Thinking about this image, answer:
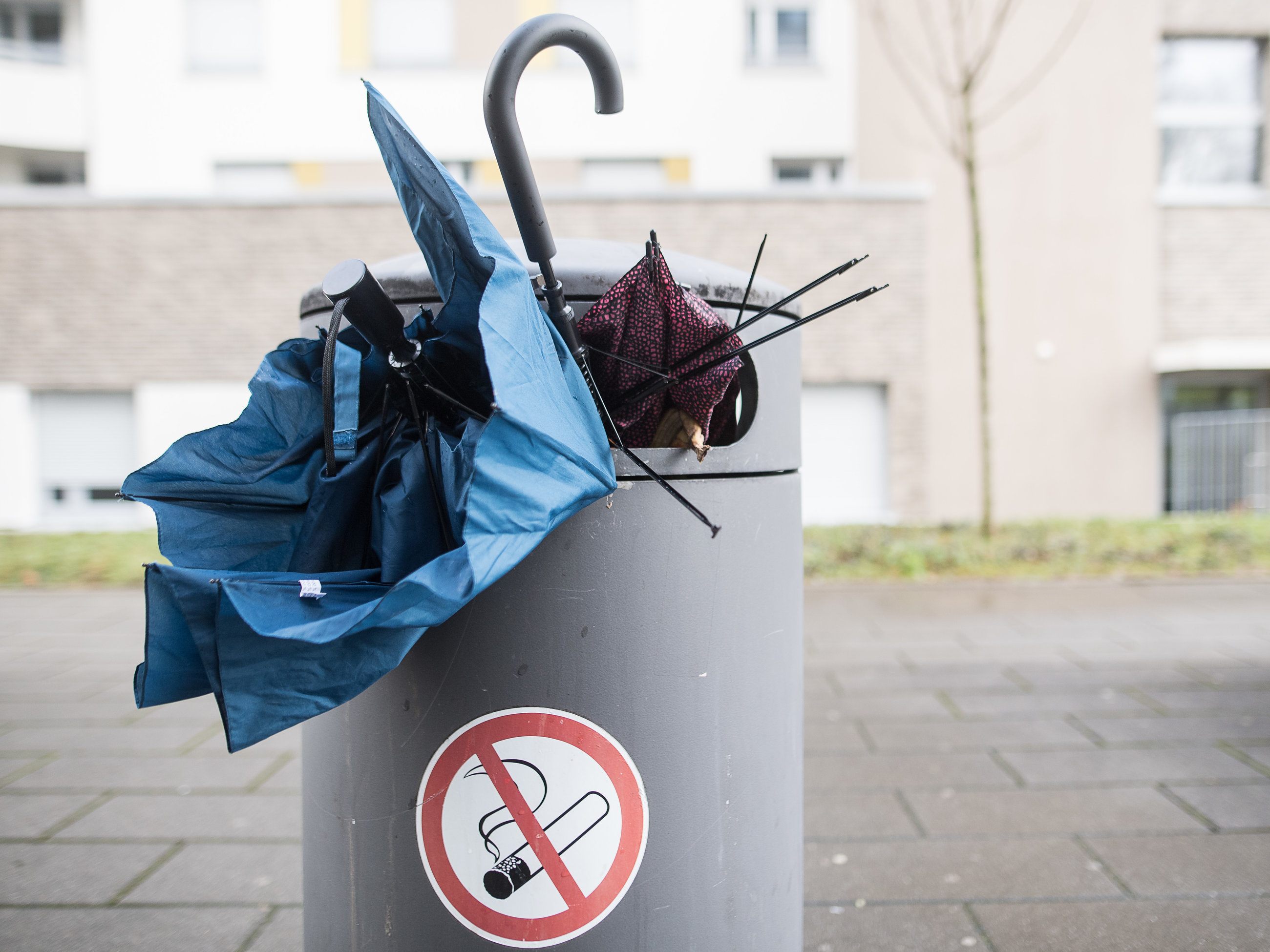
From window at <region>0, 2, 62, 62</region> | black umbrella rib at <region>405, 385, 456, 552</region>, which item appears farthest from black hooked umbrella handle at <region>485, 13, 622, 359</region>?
window at <region>0, 2, 62, 62</region>

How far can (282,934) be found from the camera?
7.29 feet

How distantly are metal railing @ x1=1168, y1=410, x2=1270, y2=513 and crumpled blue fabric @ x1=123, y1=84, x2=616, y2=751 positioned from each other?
11.2 metres

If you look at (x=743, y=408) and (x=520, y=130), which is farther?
(x=743, y=408)

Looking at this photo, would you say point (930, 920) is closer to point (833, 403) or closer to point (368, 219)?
point (833, 403)

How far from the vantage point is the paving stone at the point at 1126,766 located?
3.10 metres

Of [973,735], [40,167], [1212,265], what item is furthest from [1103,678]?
[40,167]

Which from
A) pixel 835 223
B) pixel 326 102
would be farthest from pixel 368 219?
pixel 835 223

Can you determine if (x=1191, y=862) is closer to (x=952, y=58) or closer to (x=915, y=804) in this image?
(x=915, y=804)

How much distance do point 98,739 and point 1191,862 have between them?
3.81m

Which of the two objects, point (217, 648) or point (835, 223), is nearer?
point (217, 648)

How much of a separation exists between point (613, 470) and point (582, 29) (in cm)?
59

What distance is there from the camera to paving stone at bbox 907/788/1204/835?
2740 millimetres

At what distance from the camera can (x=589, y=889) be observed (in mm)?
1237

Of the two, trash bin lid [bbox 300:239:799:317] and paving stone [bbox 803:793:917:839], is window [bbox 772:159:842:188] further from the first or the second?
trash bin lid [bbox 300:239:799:317]
